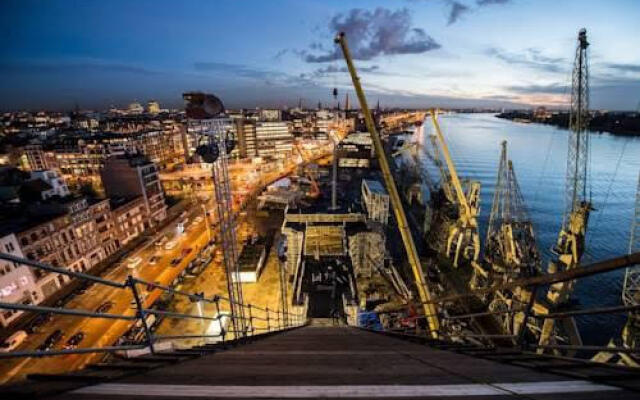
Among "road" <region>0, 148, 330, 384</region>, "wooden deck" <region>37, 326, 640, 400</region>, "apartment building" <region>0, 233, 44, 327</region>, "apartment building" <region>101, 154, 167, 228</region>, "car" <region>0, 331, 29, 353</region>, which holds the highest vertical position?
"wooden deck" <region>37, 326, 640, 400</region>

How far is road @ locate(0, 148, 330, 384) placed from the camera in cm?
1432

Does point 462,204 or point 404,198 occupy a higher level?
point 462,204

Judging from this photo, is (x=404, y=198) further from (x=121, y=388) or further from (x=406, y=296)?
(x=121, y=388)

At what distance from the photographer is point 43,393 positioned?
1564 mm

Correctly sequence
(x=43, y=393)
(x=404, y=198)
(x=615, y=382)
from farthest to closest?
1. (x=404, y=198)
2. (x=615, y=382)
3. (x=43, y=393)

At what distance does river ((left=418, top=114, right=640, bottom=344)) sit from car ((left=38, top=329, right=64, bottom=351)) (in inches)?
1276

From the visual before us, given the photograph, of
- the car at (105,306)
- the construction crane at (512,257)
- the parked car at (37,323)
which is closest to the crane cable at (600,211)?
the construction crane at (512,257)

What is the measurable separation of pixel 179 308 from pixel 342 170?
42349 millimetres

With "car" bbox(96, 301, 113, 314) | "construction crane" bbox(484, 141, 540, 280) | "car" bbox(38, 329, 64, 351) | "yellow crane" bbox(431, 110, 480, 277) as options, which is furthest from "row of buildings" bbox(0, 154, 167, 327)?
"yellow crane" bbox(431, 110, 480, 277)

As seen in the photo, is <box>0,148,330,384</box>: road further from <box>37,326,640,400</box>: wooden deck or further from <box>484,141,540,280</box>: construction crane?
<box>484,141,540,280</box>: construction crane

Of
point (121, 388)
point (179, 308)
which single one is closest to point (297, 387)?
point (121, 388)

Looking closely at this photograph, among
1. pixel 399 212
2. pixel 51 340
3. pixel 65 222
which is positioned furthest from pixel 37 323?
pixel 399 212

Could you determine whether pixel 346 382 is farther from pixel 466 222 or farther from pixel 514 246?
pixel 466 222

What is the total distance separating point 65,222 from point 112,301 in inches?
299
